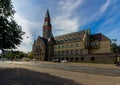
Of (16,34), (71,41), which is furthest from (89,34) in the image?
(16,34)

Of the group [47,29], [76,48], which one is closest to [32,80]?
[76,48]

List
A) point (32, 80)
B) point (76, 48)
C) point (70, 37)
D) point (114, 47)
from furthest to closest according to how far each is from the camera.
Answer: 1. point (70, 37)
2. point (76, 48)
3. point (114, 47)
4. point (32, 80)

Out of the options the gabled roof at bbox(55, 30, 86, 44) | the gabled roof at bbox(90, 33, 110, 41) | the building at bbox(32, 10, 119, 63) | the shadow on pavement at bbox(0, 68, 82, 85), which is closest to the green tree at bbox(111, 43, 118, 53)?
the building at bbox(32, 10, 119, 63)

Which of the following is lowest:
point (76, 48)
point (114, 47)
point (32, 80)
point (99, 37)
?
point (32, 80)

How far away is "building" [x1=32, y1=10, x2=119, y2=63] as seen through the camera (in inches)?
2684

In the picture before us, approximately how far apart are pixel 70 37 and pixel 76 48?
450 inches

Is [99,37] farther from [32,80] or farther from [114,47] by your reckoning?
[32,80]

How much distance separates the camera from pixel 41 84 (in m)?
11.4

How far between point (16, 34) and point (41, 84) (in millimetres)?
15551

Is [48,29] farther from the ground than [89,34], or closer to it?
farther from the ground

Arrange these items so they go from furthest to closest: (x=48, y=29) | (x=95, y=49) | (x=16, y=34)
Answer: (x=48, y=29), (x=95, y=49), (x=16, y=34)

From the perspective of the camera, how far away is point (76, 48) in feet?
270

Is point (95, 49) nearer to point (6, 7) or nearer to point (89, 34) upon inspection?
point (89, 34)

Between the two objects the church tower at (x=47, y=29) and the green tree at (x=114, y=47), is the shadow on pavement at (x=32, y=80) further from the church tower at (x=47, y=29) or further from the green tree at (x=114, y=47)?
the church tower at (x=47, y=29)
